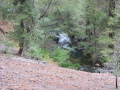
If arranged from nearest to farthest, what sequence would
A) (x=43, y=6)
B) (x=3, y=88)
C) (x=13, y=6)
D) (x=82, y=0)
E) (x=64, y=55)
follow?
(x=3, y=88), (x=13, y=6), (x=43, y=6), (x=64, y=55), (x=82, y=0)

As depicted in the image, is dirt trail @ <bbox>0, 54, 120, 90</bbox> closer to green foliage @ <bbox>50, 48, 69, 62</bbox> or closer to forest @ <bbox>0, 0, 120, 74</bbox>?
forest @ <bbox>0, 0, 120, 74</bbox>

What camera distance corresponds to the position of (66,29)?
2120cm

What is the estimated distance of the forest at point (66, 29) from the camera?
10641mm

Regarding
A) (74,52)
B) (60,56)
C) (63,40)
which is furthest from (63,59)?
(63,40)

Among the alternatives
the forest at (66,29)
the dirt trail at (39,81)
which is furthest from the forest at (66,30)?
the dirt trail at (39,81)

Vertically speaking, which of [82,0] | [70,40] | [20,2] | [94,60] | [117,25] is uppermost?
[82,0]

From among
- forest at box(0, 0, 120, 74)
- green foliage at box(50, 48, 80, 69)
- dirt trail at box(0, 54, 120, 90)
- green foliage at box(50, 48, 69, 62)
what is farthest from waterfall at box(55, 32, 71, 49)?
dirt trail at box(0, 54, 120, 90)

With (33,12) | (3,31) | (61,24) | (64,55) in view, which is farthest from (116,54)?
(3,31)

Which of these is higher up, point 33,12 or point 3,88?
point 33,12

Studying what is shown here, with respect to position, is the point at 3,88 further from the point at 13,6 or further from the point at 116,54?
the point at 13,6

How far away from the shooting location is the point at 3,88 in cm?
383

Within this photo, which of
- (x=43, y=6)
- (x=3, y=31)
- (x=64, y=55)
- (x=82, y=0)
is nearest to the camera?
(x=43, y=6)

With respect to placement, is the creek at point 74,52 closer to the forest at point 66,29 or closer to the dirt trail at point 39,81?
the forest at point 66,29

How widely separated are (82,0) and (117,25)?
821 centimetres
